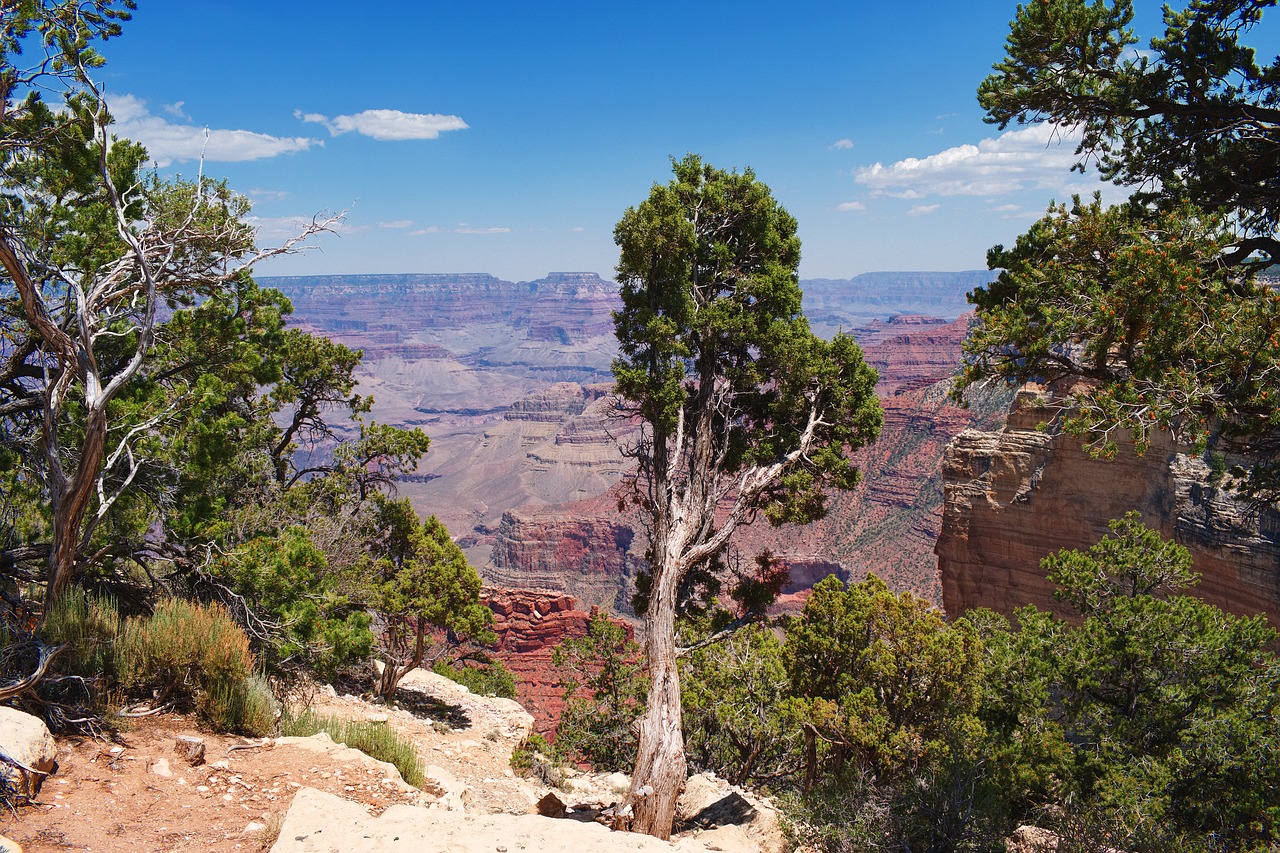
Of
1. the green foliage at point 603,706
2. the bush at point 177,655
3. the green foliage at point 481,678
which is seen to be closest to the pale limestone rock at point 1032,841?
the green foliage at point 603,706

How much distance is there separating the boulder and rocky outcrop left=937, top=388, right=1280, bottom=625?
98.6ft

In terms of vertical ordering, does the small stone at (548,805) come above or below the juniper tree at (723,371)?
below

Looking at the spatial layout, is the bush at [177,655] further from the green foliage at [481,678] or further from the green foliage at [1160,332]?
the green foliage at [481,678]

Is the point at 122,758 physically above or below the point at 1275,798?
above

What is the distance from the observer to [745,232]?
1489 centimetres

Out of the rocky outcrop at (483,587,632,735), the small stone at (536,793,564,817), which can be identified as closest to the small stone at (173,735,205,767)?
the small stone at (536,793,564,817)

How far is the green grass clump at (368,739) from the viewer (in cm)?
930

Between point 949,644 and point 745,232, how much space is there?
8429 mm

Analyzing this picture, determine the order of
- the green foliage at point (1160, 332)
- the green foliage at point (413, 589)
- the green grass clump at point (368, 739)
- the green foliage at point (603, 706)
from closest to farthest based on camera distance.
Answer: the green foliage at point (1160, 332)
the green grass clump at point (368, 739)
the green foliage at point (603, 706)
the green foliage at point (413, 589)

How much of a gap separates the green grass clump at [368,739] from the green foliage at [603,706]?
511cm

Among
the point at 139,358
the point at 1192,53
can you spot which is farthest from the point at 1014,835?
the point at 139,358

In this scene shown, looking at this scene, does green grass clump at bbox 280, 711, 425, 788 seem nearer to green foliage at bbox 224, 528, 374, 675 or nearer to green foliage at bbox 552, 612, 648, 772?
green foliage at bbox 224, 528, 374, 675

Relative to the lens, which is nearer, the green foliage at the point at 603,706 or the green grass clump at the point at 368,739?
the green grass clump at the point at 368,739

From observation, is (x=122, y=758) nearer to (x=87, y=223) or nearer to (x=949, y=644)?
(x=87, y=223)
